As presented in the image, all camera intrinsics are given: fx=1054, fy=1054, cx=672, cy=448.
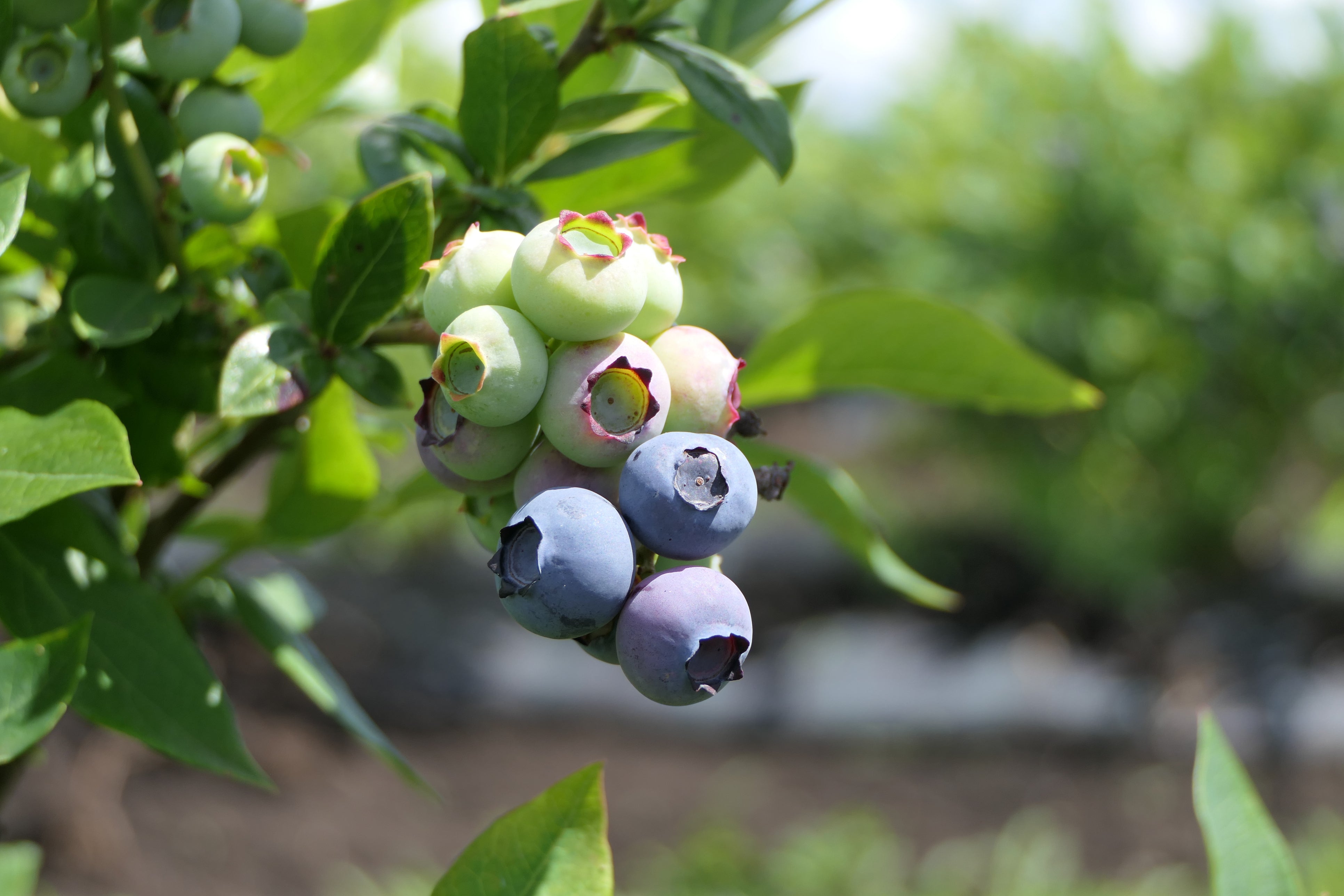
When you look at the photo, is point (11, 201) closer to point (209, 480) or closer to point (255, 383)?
point (255, 383)

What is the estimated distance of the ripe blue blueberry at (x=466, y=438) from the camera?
328 mm

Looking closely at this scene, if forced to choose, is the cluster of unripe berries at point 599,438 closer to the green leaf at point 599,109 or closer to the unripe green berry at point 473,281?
the unripe green berry at point 473,281

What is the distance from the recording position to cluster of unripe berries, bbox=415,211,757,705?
0.30m

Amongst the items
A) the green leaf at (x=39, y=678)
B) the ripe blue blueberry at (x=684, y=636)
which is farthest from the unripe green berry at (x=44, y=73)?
the ripe blue blueberry at (x=684, y=636)

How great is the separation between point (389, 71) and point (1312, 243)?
338 cm

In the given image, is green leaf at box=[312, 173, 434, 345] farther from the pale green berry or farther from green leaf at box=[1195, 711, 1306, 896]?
green leaf at box=[1195, 711, 1306, 896]

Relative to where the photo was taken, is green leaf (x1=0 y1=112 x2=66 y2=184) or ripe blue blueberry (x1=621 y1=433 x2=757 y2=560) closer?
ripe blue blueberry (x1=621 y1=433 x2=757 y2=560)

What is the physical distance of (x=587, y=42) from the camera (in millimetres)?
481

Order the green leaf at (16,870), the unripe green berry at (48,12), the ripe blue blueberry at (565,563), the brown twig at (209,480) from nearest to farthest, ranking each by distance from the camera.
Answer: the ripe blue blueberry at (565,563) → the unripe green berry at (48,12) → the brown twig at (209,480) → the green leaf at (16,870)

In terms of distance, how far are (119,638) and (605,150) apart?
292mm

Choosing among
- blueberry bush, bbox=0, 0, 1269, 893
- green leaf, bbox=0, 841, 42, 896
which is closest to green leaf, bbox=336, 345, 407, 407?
blueberry bush, bbox=0, 0, 1269, 893

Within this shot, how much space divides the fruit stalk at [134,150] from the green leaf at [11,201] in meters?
0.08

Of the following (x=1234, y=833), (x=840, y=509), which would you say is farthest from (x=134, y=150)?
(x=1234, y=833)

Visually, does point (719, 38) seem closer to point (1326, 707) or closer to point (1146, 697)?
point (1146, 697)
